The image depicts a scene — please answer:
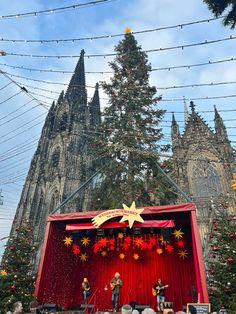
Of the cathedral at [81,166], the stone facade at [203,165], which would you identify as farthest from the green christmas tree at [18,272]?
the stone facade at [203,165]

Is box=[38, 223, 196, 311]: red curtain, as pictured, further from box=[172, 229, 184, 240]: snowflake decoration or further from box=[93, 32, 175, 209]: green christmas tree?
box=[93, 32, 175, 209]: green christmas tree

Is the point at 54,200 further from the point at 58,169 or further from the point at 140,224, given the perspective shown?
the point at 140,224

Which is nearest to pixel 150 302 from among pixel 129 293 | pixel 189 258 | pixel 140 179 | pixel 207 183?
pixel 129 293

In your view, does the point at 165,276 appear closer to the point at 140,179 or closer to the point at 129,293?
the point at 129,293

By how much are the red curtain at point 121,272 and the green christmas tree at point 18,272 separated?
32.1 inches

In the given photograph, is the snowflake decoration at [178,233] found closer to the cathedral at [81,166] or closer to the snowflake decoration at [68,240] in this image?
the snowflake decoration at [68,240]

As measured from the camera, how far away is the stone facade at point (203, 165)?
64.2 ft

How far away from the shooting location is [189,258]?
29.3 ft

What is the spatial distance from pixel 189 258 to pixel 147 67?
451 inches

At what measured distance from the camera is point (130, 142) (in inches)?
490

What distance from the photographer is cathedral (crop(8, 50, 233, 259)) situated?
20.5m

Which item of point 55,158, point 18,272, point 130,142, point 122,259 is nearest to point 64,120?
point 55,158

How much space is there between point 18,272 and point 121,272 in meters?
3.54

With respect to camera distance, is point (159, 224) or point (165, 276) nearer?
point (159, 224)
